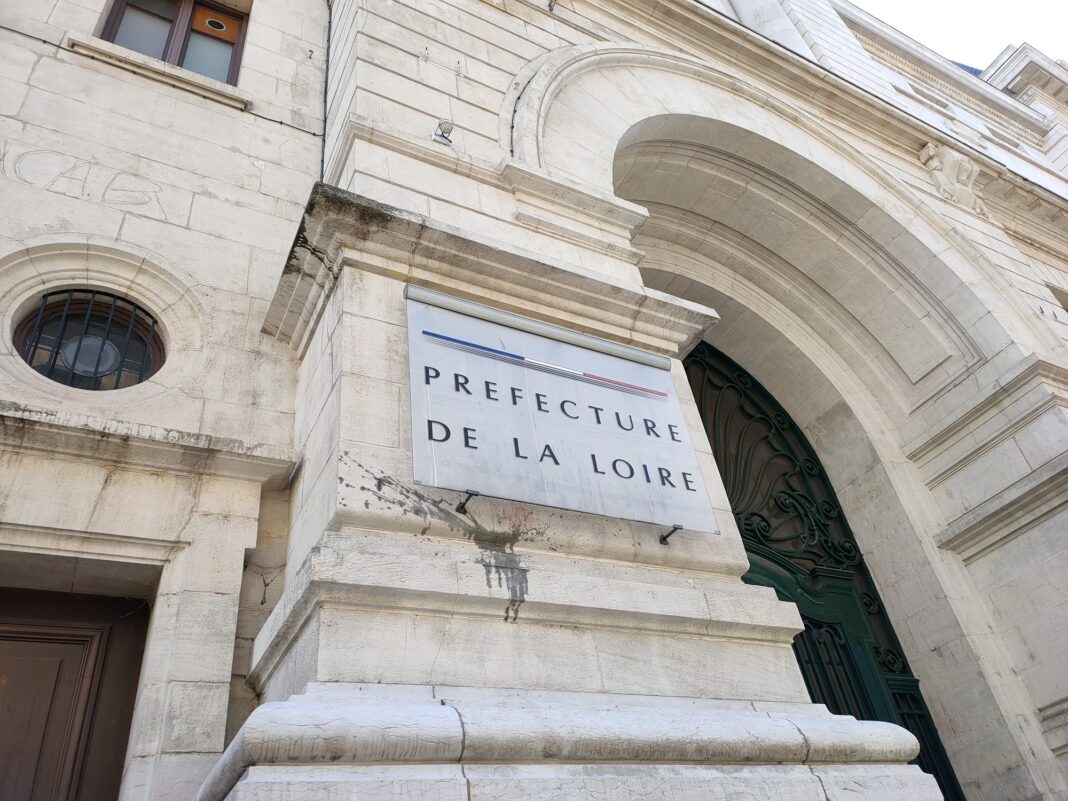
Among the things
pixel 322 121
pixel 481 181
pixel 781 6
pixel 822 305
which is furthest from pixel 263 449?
pixel 781 6

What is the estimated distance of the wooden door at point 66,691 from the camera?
3432 millimetres

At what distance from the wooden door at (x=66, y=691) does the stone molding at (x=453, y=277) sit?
182 centimetres

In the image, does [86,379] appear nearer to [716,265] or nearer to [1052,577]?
[716,265]

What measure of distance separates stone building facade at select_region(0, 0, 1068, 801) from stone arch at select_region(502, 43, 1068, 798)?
0.04 m

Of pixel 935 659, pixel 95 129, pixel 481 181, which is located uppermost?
pixel 95 129

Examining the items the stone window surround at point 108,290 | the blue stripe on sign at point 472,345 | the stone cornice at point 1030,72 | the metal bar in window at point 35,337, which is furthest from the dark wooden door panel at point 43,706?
the stone cornice at point 1030,72

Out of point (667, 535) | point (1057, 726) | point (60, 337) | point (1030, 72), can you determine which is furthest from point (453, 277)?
point (1030, 72)

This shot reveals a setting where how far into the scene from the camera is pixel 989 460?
711cm

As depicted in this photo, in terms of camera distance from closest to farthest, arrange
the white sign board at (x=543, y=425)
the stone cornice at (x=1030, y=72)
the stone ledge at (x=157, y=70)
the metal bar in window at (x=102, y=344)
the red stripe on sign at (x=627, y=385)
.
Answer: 1. the white sign board at (x=543, y=425)
2. the metal bar in window at (x=102, y=344)
3. the red stripe on sign at (x=627, y=385)
4. the stone ledge at (x=157, y=70)
5. the stone cornice at (x=1030, y=72)

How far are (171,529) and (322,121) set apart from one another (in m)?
3.78

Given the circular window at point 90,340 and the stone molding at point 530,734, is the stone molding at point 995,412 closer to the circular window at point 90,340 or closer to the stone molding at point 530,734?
the stone molding at point 530,734

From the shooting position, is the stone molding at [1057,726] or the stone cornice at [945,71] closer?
the stone molding at [1057,726]

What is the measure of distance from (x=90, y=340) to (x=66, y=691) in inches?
74.1

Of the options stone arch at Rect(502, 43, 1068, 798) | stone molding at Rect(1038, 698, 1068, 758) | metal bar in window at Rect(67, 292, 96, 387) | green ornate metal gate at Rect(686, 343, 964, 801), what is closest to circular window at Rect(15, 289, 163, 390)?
metal bar in window at Rect(67, 292, 96, 387)
